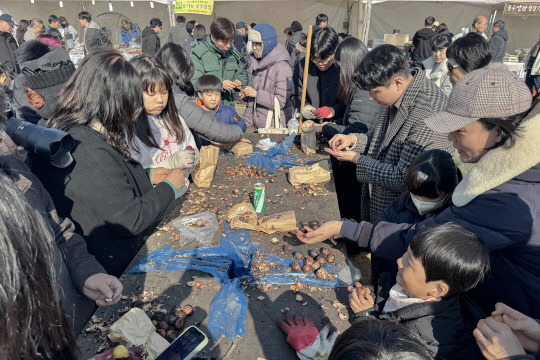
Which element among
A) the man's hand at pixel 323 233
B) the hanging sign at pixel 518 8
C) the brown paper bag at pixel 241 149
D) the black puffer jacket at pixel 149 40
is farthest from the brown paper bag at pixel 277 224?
the hanging sign at pixel 518 8

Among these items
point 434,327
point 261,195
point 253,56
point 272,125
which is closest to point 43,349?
point 434,327

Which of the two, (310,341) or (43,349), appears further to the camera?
(310,341)

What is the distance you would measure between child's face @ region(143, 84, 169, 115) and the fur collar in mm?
2118

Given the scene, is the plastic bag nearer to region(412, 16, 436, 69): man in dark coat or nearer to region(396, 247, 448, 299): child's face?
region(396, 247, 448, 299): child's face

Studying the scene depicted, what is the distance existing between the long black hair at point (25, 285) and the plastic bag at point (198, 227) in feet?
4.43

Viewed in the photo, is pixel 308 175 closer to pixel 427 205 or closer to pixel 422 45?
pixel 427 205

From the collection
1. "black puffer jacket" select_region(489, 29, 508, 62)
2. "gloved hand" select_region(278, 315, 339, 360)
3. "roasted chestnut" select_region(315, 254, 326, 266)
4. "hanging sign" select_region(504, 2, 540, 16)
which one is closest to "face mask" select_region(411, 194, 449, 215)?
"roasted chestnut" select_region(315, 254, 326, 266)

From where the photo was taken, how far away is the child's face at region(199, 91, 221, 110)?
4.07m

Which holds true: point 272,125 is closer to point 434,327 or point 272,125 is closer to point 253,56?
point 253,56

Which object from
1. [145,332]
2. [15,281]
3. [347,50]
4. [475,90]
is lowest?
[145,332]

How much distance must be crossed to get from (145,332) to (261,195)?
128 centimetres

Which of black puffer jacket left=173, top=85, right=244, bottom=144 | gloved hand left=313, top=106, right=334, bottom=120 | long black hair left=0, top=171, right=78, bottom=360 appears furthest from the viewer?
gloved hand left=313, top=106, right=334, bottom=120

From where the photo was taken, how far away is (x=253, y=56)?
221 inches

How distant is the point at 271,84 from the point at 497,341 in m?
4.43
